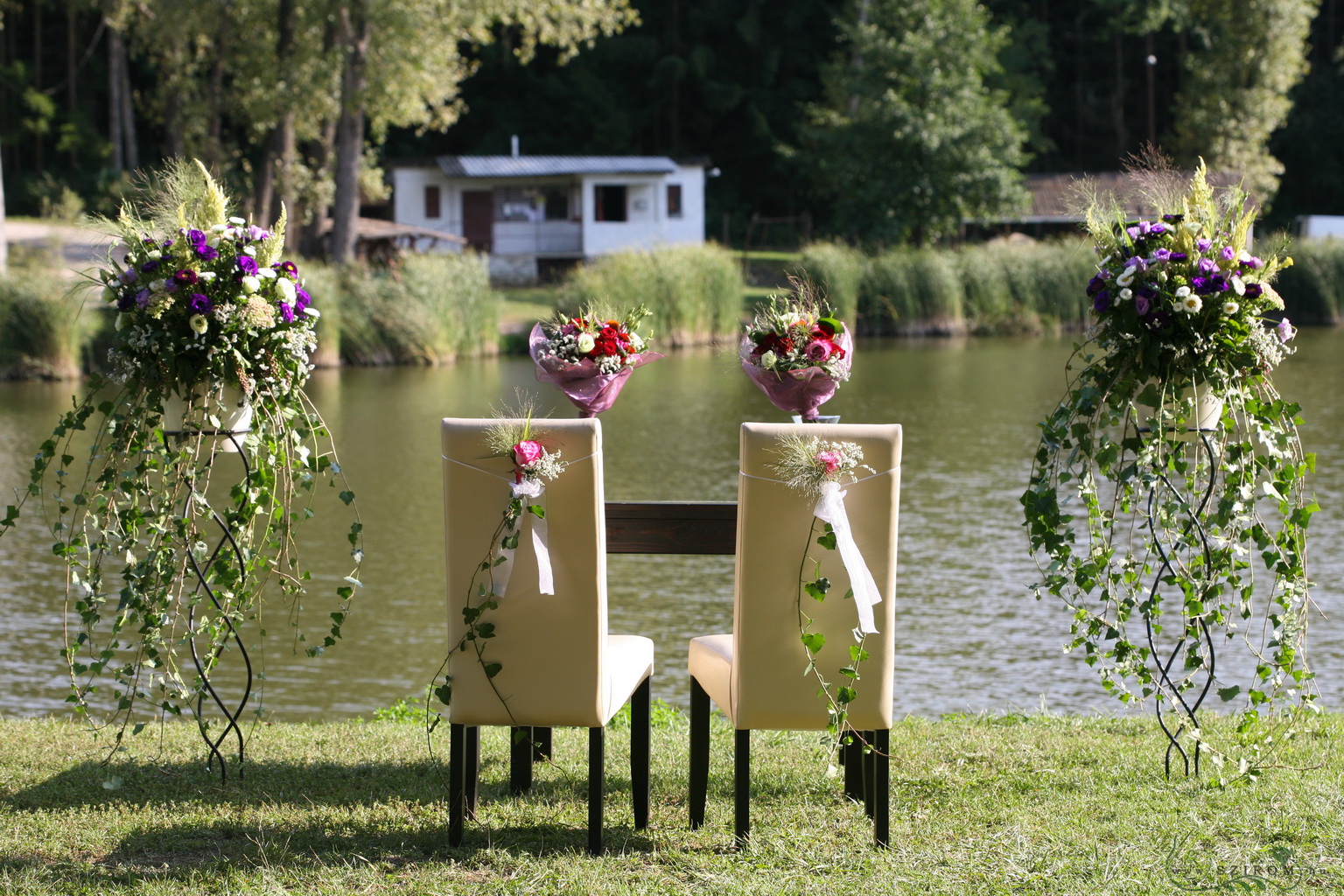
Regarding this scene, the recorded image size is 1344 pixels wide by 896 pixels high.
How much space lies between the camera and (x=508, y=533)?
322 cm

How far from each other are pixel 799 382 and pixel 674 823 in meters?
1.24

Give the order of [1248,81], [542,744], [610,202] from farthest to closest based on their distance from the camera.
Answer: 1. [1248,81]
2. [610,202]
3. [542,744]

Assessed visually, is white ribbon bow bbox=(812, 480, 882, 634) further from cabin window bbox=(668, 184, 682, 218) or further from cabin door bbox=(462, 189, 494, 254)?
cabin window bbox=(668, 184, 682, 218)

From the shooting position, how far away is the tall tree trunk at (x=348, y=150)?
2173 cm

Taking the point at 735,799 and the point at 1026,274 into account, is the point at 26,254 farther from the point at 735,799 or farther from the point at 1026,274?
the point at 735,799

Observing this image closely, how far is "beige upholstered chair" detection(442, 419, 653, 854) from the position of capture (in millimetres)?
3199

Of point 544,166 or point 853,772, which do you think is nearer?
point 853,772

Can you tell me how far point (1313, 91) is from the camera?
37469mm

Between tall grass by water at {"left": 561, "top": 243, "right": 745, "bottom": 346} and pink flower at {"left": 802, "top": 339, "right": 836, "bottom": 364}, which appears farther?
tall grass by water at {"left": 561, "top": 243, "right": 745, "bottom": 346}

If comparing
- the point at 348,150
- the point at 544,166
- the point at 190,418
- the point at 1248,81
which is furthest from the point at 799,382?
the point at 1248,81

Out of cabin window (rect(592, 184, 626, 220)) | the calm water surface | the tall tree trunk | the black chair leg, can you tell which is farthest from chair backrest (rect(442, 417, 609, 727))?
cabin window (rect(592, 184, 626, 220))

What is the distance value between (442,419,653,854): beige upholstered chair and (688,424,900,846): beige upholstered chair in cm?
34

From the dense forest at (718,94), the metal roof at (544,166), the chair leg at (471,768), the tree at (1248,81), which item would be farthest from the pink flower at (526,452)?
the tree at (1248,81)

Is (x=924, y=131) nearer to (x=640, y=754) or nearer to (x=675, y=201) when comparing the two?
(x=675, y=201)
